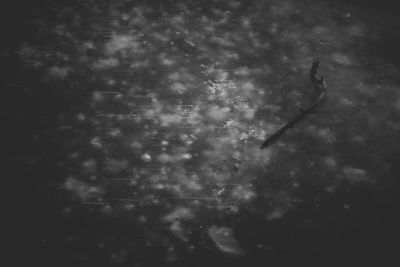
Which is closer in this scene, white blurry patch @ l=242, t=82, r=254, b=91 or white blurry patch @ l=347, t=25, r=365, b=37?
white blurry patch @ l=242, t=82, r=254, b=91

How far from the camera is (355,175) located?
1321 millimetres

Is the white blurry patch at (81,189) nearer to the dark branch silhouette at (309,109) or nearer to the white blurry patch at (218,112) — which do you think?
the white blurry patch at (218,112)

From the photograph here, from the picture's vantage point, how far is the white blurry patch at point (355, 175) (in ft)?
4.30

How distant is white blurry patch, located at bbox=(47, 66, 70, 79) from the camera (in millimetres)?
1584

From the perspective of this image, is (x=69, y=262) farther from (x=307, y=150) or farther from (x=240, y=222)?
(x=307, y=150)

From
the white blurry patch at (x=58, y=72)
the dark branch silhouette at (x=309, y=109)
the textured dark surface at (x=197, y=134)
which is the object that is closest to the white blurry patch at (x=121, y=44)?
the textured dark surface at (x=197, y=134)

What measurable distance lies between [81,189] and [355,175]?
3.34ft

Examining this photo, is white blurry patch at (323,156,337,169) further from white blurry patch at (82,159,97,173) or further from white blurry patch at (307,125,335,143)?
white blurry patch at (82,159,97,173)

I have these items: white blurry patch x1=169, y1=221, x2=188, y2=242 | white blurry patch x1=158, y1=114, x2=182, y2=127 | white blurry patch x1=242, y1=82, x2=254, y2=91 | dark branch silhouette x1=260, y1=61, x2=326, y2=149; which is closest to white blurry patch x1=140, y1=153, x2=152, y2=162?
white blurry patch x1=158, y1=114, x2=182, y2=127

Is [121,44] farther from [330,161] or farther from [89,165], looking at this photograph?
[330,161]

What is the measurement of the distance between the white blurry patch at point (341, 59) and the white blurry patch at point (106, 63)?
3.47 ft

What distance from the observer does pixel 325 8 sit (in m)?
1.96

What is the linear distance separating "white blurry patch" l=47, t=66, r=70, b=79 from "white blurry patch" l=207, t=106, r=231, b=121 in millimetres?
689

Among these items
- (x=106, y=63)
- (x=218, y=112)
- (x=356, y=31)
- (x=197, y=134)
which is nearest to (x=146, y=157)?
(x=197, y=134)
